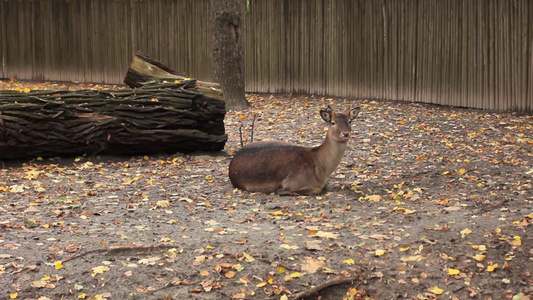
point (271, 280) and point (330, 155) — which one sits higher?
point (330, 155)

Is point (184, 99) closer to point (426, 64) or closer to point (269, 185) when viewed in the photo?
point (269, 185)

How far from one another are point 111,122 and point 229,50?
4.95 m

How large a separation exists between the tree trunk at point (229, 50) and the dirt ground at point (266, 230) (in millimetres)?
4472

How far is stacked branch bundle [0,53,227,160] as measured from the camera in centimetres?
1054

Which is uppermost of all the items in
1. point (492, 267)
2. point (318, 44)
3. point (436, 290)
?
point (318, 44)

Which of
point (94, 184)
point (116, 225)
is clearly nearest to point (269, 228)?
point (116, 225)

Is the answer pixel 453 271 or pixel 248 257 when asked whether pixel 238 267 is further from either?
pixel 453 271

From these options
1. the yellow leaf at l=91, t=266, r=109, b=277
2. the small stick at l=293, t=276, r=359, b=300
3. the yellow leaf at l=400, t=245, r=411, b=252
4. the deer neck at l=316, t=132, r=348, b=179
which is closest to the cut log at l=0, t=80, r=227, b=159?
the deer neck at l=316, t=132, r=348, b=179

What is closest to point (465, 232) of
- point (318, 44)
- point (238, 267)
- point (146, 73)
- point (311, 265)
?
point (311, 265)

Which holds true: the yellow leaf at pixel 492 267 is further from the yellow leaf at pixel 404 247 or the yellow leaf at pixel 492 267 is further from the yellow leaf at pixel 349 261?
the yellow leaf at pixel 349 261

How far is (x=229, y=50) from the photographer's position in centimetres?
1540

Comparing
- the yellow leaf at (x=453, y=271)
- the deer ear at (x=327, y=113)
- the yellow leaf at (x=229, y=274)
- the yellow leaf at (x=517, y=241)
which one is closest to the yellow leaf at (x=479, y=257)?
the yellow leaf at (x=453, y=271)

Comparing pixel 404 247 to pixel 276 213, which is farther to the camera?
pixel 276 213

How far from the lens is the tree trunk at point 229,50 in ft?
49.8
